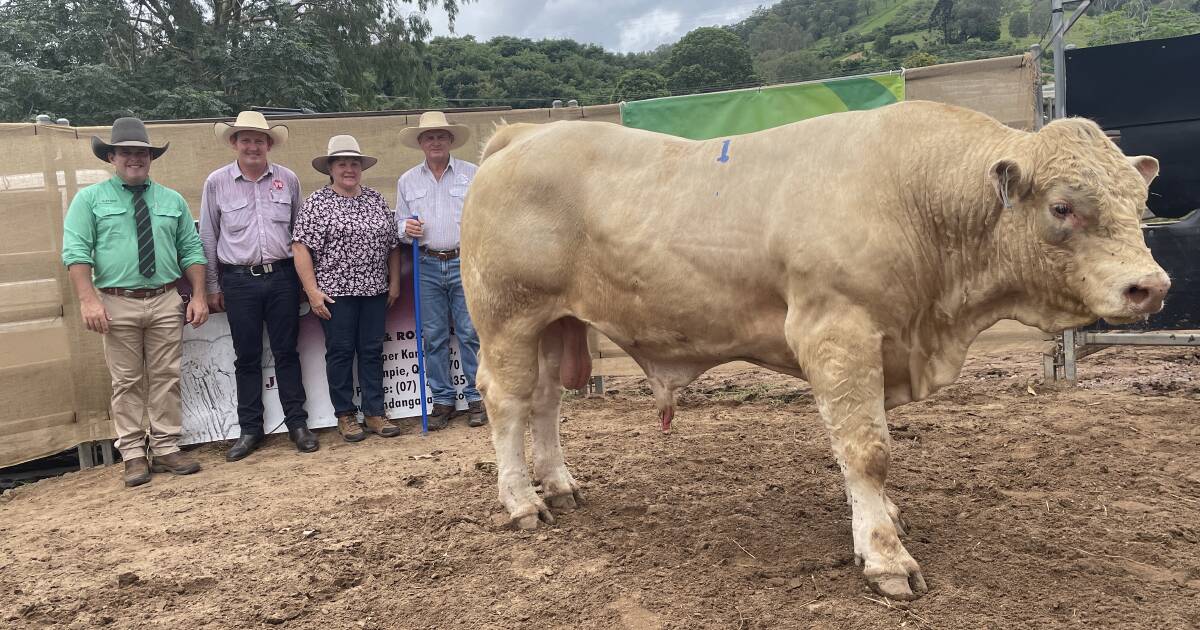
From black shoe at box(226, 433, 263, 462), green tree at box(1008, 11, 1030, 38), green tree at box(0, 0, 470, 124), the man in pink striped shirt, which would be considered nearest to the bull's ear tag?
the man in pink striped shirt

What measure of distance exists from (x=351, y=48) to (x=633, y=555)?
94.7 feet

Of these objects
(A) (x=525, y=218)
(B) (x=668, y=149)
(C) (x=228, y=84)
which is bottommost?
(A) (x=525, y=218)

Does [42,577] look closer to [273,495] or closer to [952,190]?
[273,495]

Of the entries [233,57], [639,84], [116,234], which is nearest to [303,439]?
[116,234]

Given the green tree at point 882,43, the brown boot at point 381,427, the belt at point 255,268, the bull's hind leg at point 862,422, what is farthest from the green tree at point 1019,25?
the bull's hind leg at point 862,422

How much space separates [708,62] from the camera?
2436 inches

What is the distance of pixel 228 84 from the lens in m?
23.2

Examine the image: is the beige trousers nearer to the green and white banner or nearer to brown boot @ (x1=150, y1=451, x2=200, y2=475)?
brown boot @ (x1=150, y1=451, x2=200, y2=475)

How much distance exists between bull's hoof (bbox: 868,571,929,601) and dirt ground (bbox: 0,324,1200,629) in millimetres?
60

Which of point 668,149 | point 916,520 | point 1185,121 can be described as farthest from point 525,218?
point 1185,121

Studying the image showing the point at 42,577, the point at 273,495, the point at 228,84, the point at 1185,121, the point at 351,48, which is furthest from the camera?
the point at 351,48

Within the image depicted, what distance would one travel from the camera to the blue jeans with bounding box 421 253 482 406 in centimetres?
618

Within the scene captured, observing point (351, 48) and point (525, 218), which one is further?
point (351, 48)

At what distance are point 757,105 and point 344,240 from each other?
140 inches
